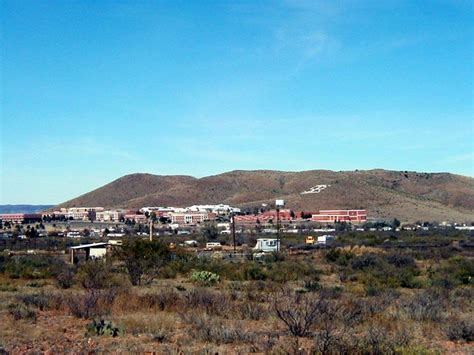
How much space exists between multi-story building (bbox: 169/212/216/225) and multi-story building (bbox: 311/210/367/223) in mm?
25559

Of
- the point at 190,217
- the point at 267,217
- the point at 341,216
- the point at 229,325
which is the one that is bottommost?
the point at 229,325

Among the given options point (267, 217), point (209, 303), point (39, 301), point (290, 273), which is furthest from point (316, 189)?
point (209, 303)

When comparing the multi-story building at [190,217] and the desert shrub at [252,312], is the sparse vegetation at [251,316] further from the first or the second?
the multi-story building at [190,217]

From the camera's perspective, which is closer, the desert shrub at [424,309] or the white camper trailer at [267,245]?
the desert shrub at [424,309]

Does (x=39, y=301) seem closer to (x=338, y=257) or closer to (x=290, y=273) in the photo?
(x=290, y=273)

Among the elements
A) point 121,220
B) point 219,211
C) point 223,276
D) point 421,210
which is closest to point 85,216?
point 121,220

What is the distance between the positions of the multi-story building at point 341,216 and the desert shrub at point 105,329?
120672mm

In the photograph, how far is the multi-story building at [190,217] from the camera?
15175 centimetres

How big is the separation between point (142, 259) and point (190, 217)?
11927cm

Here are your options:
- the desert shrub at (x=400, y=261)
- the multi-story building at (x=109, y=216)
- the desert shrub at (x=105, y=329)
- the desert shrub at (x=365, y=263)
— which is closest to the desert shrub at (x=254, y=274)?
the desert shrub at (x=365, y=263)

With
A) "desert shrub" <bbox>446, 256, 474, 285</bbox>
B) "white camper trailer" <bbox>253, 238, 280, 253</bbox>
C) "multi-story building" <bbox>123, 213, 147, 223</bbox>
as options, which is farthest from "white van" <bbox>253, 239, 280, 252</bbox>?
"multi-story building" <bbox>123, 213, 147, 223</bbox>

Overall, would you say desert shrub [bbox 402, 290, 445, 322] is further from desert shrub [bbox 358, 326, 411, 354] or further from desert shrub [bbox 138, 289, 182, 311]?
desert shrub [bbox 138, 289, 182, 311]

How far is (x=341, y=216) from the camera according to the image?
458ft

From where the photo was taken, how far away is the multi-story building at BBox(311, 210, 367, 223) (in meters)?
137
